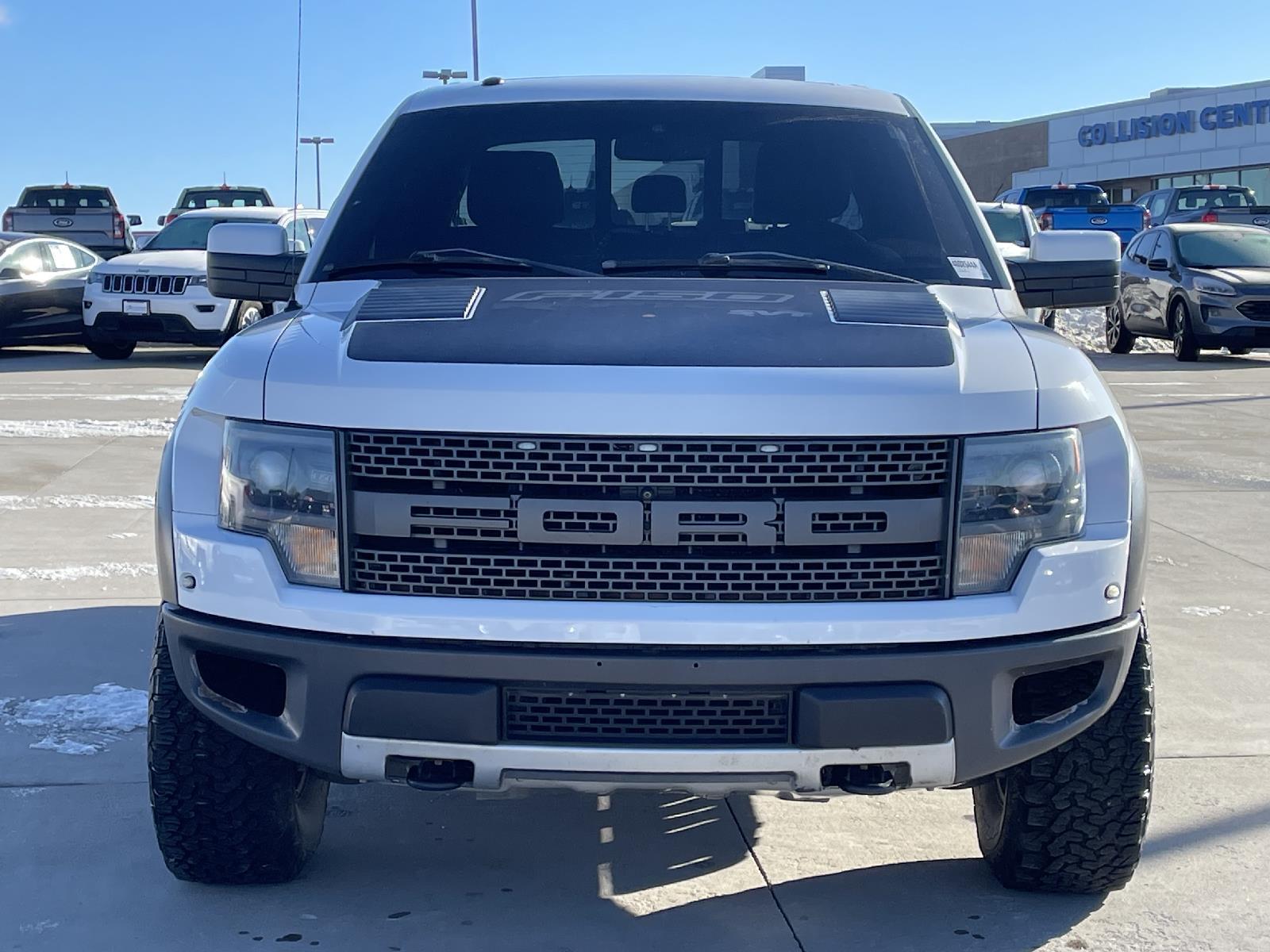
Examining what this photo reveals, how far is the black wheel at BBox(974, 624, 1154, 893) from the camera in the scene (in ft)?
10.1

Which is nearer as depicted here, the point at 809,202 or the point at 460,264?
the point at 460,264

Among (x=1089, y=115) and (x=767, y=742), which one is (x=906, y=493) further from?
(x=1089, y=115)

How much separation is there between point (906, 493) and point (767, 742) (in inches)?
20.6

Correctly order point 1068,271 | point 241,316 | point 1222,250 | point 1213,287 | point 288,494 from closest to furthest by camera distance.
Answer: point 288,494, point 1068,271, point 241,316, point 1213,287, point 1222,250

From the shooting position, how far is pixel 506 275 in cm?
361

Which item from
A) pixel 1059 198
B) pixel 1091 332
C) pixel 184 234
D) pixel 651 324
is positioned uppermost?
pixel 1059 198

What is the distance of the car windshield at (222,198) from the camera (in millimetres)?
23109

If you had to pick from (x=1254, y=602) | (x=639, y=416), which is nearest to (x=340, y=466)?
(x=639, y=416)

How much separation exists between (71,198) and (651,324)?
2681 centimetres

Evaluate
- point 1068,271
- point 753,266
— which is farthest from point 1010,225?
point 753,266

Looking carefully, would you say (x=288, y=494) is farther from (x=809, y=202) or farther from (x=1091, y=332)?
(x=1091, y=332)

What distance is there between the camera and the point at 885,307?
10.6ft

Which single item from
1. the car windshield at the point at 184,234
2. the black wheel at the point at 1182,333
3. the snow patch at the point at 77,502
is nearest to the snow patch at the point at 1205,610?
the snow patch at the point at 77,502

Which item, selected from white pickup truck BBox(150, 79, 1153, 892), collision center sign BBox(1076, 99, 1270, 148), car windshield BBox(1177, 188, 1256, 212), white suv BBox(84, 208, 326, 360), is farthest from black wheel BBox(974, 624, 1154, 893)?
collision center sign BBox(1076, 99, 1270, 148)
